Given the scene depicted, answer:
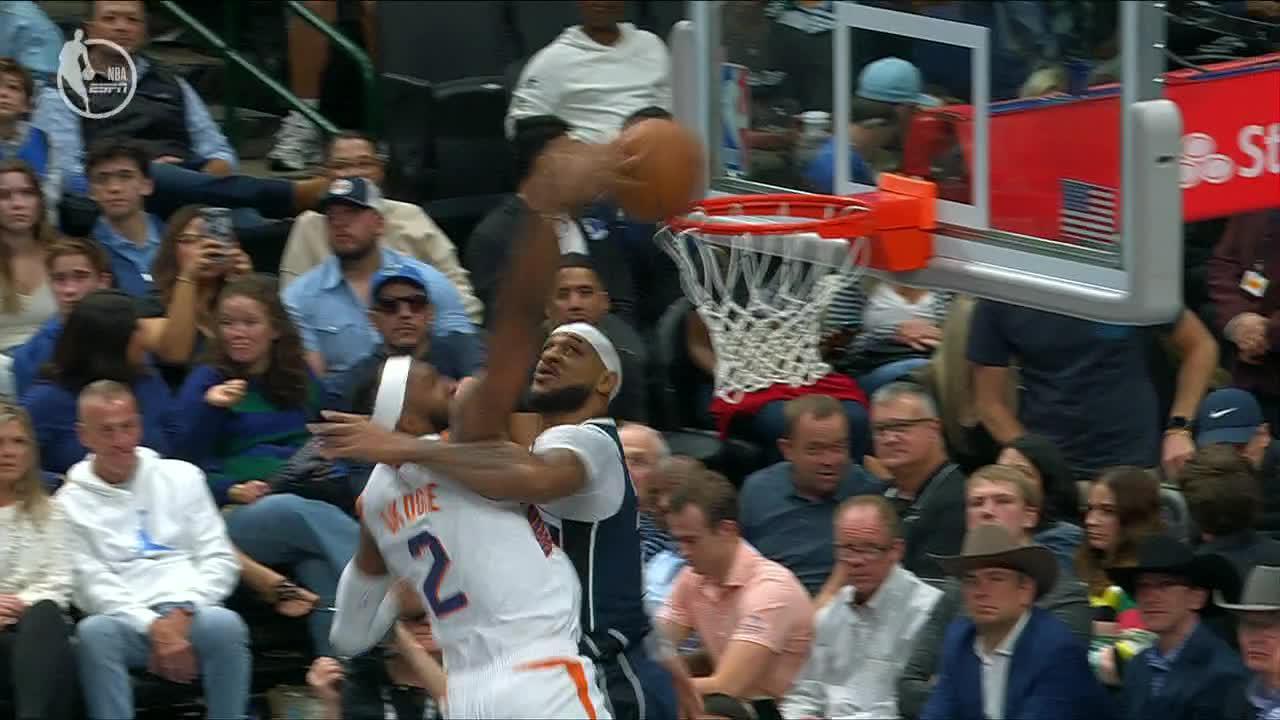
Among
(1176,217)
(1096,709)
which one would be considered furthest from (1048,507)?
(1176,217)

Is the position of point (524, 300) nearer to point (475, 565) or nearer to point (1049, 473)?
point (475, 565)

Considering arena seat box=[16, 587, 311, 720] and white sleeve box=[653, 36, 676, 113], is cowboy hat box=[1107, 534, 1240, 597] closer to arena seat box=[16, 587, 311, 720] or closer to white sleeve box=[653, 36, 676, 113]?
arena seat box=[16, 587, 311, 720]

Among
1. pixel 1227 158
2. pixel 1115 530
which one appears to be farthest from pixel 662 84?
pixel 1115 530

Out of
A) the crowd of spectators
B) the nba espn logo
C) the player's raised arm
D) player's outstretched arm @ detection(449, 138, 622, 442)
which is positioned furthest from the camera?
the nba espn logo

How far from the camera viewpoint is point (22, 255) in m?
8.31

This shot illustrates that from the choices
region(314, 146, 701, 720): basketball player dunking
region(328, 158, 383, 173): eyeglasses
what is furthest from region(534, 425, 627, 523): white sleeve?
region(328, 158, 383, 173): eyeglasses

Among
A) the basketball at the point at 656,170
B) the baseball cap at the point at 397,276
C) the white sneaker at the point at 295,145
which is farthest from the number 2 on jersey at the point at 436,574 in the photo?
the white sneaker at the point at 295,145

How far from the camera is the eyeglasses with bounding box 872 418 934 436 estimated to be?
7618mm

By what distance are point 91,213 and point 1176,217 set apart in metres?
4.47

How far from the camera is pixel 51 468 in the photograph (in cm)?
761

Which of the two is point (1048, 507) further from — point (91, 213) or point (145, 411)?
point (91, 213)

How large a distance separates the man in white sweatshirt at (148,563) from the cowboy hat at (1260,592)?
316 cm

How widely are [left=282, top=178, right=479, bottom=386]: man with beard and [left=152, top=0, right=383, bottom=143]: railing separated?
2.14 meters

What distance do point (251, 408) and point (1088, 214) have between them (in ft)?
10.2
